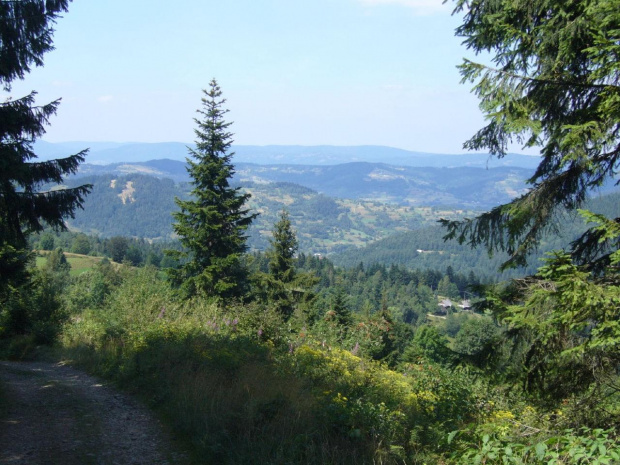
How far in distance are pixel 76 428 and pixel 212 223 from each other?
48.6ft

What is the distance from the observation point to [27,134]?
8.20 m

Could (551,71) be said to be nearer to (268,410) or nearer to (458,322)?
(268,410)

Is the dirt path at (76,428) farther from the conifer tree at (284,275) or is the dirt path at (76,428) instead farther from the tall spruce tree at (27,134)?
the conifer tree at (284,275)

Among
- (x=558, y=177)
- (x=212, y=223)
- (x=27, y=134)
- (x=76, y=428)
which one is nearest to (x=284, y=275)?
(x=212, y=223)

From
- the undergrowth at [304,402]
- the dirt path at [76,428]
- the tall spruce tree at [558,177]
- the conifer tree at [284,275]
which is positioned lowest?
the conifer tree at [284,275]

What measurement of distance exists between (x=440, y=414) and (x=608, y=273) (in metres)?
2.67

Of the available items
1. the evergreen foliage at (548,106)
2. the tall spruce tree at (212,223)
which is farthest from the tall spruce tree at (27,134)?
the tall spruce tree at (212,223)

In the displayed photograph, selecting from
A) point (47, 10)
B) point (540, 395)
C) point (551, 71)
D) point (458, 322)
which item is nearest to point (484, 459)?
point (540, 395)

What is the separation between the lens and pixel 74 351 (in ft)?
37.7

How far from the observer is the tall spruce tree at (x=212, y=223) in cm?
1964

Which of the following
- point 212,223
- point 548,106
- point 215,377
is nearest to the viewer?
point 548,106

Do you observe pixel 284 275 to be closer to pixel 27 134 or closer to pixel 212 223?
pixel 212 223

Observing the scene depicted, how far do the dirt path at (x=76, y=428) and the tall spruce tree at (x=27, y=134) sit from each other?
2818 mm

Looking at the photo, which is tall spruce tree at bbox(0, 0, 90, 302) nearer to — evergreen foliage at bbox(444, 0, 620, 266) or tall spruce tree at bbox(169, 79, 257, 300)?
evergreen foliage at bbox(444, 0, 620, 266)
